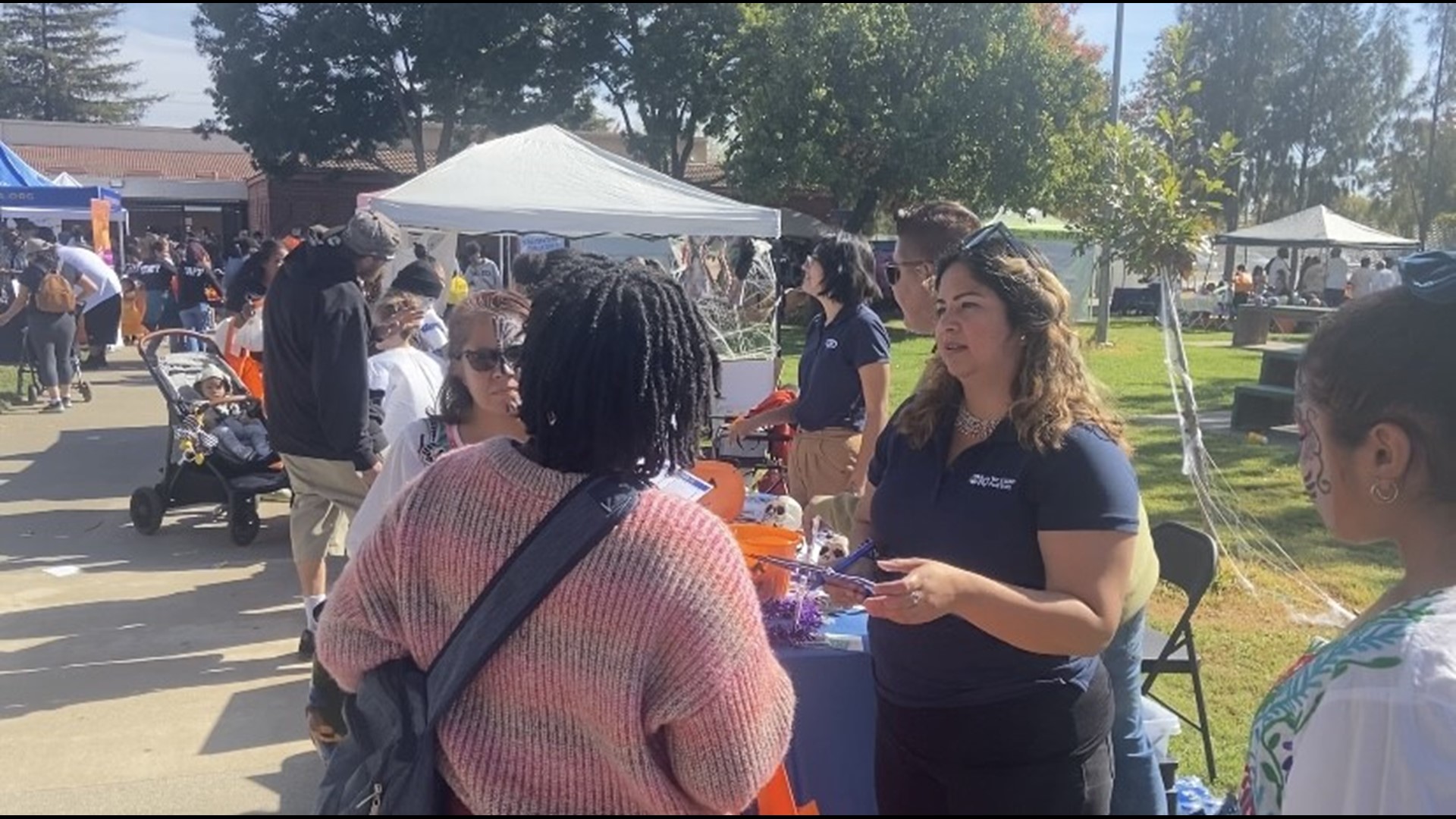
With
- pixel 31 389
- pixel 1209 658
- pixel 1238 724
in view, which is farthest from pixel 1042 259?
pixel 31 389

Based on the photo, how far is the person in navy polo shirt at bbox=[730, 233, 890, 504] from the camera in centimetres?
477

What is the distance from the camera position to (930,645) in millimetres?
2266

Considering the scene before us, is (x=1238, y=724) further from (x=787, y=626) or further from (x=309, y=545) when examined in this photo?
(x=309, y=545)

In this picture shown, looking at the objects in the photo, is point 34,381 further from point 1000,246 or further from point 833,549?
point 1000,246

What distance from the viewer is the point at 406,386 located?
184 inches

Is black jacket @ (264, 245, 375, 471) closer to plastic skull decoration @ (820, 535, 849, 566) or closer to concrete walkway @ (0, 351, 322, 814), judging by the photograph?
concrete walkway @ (0, 351, 322, 814)

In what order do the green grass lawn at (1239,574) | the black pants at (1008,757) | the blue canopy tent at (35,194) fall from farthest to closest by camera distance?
the blue canopy tent at (35,194) → the green grass lawn at (1239,574) → the black pants at (1008,757)

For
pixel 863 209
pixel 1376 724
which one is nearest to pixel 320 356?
pixel 1376 724

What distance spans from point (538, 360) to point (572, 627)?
38 centimetres

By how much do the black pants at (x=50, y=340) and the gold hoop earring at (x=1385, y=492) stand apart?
13162 mm

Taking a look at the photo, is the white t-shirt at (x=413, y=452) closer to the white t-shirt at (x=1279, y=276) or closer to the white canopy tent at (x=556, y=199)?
the white canopy tent at (x=556, y=199)

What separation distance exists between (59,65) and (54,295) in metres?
10.9

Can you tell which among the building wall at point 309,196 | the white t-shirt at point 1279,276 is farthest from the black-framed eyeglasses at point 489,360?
the building wall at point 309,196

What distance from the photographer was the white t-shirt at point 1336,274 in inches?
1113
